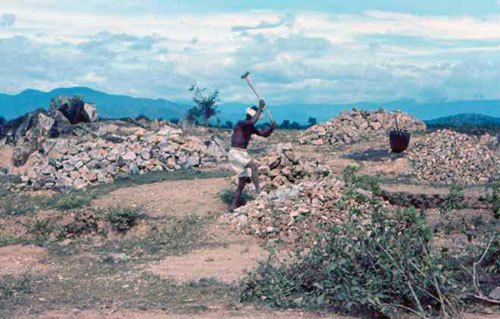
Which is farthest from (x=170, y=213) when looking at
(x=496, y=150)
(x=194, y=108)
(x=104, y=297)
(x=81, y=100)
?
(x=194, y=108)

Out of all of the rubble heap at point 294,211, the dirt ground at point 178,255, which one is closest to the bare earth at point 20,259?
the dirt ground at point 178,255

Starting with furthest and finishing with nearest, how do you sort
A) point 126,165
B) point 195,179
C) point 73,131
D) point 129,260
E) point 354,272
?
point 73,131
point 126,165
point 195,179
point 129,260
point 354,272

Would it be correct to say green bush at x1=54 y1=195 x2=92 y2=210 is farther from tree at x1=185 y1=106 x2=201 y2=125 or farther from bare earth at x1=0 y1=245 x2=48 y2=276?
tree at x1=185 y1=106 x2=201 y2=125

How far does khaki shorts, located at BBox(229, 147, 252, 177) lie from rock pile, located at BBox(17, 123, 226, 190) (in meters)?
5.65

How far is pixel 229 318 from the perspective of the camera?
5500 mm

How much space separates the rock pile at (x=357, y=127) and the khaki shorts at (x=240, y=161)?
14.4m

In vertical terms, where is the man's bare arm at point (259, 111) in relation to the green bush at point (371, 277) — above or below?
above

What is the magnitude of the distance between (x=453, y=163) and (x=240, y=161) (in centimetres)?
770

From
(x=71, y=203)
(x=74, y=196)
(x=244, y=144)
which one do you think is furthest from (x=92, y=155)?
(x=244, y=144)

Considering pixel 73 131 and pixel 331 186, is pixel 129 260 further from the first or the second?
pixel 73 131

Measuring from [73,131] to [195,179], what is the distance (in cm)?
1040

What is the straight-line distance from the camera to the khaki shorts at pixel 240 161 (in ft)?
35.6

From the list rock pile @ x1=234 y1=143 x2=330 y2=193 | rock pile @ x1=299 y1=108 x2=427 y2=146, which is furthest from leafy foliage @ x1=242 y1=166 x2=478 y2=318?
rock pile @ x1=299 y1=108 x2=427 y2=146

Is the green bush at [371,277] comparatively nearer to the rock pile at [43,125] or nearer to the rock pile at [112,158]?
the rock pile at [112,158]
